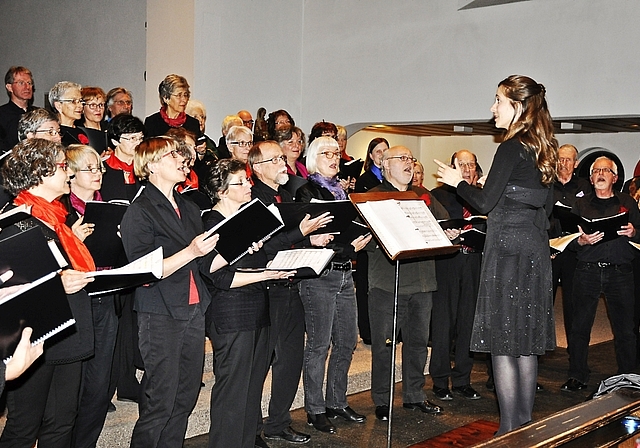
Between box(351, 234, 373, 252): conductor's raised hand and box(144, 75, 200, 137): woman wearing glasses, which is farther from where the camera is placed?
box(144, 75, 200, 137): woman wearing glasses

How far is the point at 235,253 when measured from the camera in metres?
3.21

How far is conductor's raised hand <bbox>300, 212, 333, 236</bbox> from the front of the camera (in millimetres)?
3797

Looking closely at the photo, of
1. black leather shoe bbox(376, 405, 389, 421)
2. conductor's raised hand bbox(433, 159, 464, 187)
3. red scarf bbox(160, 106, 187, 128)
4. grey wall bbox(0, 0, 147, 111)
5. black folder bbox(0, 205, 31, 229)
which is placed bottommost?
black leather shoe bbox(376, 405, 389, 421)

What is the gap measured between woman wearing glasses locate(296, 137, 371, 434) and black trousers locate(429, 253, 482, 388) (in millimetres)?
909

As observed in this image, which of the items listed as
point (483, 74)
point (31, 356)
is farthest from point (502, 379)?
point (483, 74)

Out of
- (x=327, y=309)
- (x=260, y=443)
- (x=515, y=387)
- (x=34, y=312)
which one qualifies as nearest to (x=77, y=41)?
(x=327, y=309)

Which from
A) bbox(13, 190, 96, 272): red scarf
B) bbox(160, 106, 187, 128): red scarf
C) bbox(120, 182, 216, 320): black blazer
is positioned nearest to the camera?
bbox(13, 190, 96, 272): red scarf

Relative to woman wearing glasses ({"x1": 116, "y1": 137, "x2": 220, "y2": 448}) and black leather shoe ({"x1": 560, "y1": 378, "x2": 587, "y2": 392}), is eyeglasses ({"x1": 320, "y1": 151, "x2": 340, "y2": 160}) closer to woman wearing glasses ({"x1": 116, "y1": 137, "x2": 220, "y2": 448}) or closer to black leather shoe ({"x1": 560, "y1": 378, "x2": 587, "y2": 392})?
woman wearing glasses ({"x1": 116, "y1": 137, "x2": 220, "y2": 448})

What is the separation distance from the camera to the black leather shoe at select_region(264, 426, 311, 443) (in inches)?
165

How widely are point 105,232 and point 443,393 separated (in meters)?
2.77

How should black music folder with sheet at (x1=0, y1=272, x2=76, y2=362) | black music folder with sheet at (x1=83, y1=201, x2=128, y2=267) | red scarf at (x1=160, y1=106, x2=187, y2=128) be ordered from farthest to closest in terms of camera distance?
red scarf at (x1=160, y1=106, x2=187, y2=128) → black music folder with sheet at (x1=83, y1=201, x2=128, y2=267) → black music folder with sheet at (x1=0, y1=272, x2=76, y2=362)

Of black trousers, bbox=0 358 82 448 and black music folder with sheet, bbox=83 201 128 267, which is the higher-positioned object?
black music folder with sheet, bbox=83 201 128 267

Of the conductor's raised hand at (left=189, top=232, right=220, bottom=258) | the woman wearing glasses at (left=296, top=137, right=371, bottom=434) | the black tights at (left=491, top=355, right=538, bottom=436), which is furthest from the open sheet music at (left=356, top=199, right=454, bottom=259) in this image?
the woman wearing glasses at (left=296, top=137, right=371, bottom=434)

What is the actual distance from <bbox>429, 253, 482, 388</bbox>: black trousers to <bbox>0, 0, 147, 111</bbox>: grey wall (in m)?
4.76
